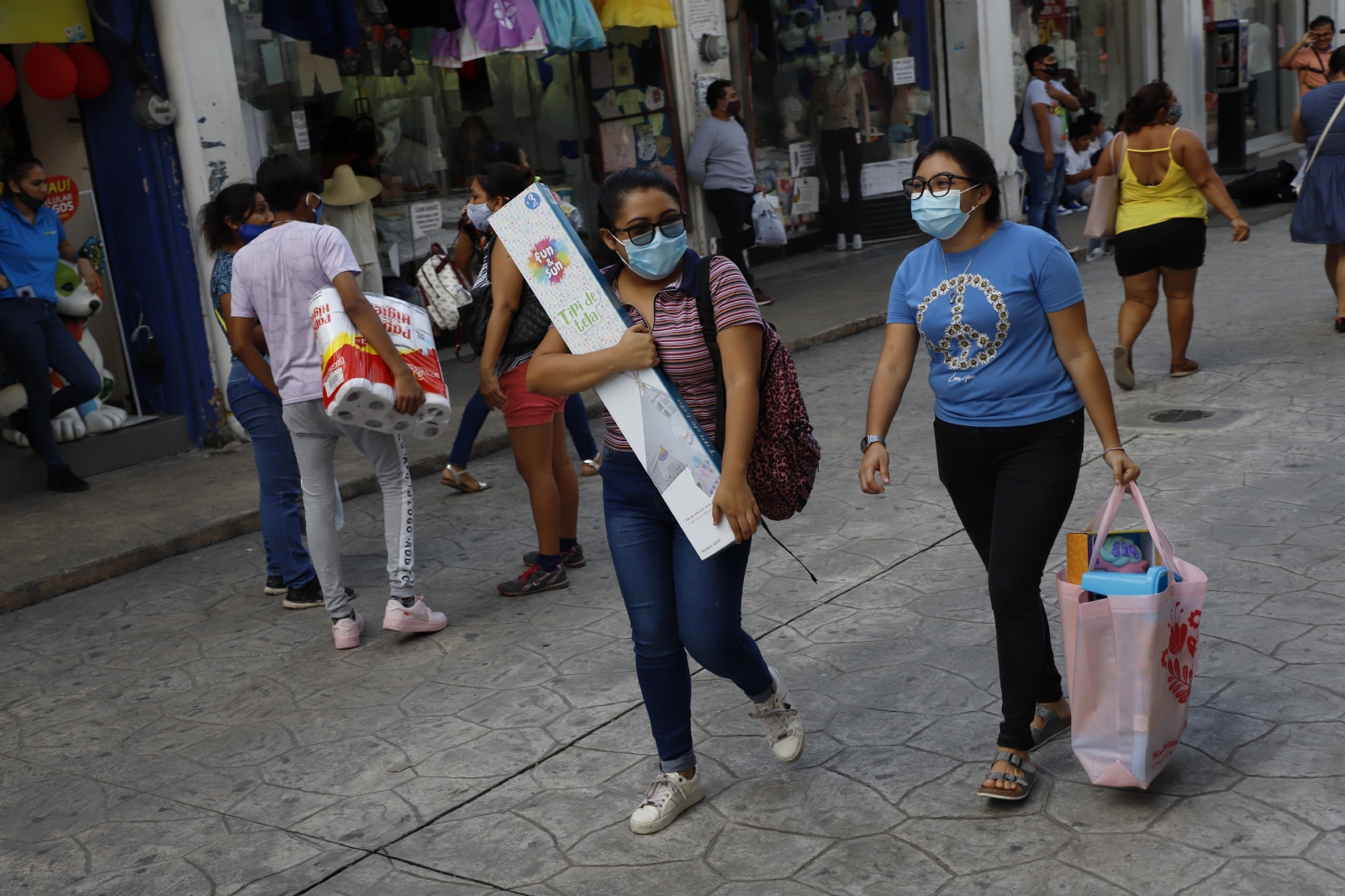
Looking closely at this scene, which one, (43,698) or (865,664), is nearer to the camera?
(865,664)

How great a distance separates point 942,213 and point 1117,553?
97 cm

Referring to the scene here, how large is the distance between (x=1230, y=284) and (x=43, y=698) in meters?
9.48

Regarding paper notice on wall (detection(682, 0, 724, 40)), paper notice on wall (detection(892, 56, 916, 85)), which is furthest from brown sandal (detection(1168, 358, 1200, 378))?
paper notice on wall (detection(892, 56, 916, 85))

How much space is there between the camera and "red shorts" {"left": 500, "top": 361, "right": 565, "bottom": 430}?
218 inches

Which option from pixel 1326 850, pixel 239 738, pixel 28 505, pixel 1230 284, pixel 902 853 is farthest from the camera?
pixel 1230 284

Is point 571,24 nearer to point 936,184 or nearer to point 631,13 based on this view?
point 631,13

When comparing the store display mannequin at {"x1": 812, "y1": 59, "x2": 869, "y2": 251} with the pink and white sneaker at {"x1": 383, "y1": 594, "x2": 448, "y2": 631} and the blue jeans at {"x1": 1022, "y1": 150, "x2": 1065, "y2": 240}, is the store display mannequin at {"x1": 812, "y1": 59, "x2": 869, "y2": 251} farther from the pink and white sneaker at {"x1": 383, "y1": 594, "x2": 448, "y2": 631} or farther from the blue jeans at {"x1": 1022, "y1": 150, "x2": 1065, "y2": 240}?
the pink and white sneaker at {"x1": 383, "y1": 594, "x2": 448, "y2": 631}

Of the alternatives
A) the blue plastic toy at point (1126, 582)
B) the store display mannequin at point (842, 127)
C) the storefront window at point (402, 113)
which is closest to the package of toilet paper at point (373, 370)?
the blue plastic toy at point (1126, 582)

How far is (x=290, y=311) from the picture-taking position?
199 inches

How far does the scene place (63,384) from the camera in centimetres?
820

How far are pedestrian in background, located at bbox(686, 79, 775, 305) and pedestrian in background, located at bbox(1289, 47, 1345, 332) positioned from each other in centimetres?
462

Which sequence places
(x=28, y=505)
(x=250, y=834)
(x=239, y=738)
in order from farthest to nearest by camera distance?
(x=28, y=505), (x=239, y=738), (x=250, y=834)

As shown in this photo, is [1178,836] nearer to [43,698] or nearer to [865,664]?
[865,664]

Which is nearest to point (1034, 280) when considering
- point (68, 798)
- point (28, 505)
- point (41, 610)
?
point (68, 798)
